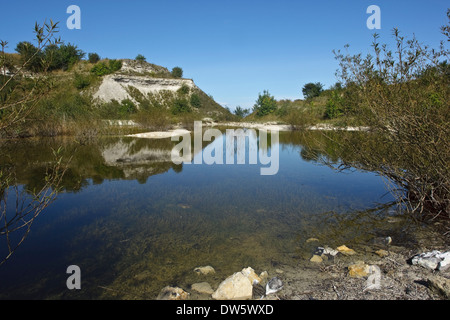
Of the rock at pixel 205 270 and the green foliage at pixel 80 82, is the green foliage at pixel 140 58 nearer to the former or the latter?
the green foliage at pixel 80 82

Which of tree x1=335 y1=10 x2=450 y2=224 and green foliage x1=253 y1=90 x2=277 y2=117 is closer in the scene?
tree x1=335 y1=10 x2=450 y2=224

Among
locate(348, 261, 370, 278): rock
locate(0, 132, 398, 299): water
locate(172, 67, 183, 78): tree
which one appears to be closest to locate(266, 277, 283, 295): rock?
locate(0, 132, 398, 299): water

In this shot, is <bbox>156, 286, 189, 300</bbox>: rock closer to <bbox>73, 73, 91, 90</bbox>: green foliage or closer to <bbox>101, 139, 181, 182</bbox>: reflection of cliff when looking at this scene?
<bbox>101, 139, 181, 182</bbox>: reflection of cliff

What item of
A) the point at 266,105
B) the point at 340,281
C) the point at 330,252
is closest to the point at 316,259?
the point at 330,252

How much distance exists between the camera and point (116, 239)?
5930 mm

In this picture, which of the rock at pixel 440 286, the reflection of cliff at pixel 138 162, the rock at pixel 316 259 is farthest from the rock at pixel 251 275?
the reflection of cliff at pixel 138 162

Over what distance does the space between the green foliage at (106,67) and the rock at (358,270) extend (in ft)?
229

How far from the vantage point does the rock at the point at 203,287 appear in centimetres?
405

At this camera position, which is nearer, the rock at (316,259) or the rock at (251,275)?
the rock at (251,275)

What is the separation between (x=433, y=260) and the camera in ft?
14.3

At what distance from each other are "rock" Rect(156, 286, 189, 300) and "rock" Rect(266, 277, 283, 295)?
1169 mm

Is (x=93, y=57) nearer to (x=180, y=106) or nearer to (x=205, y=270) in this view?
(x=180, y=106)

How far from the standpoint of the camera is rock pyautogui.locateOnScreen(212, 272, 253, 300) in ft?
12.6
